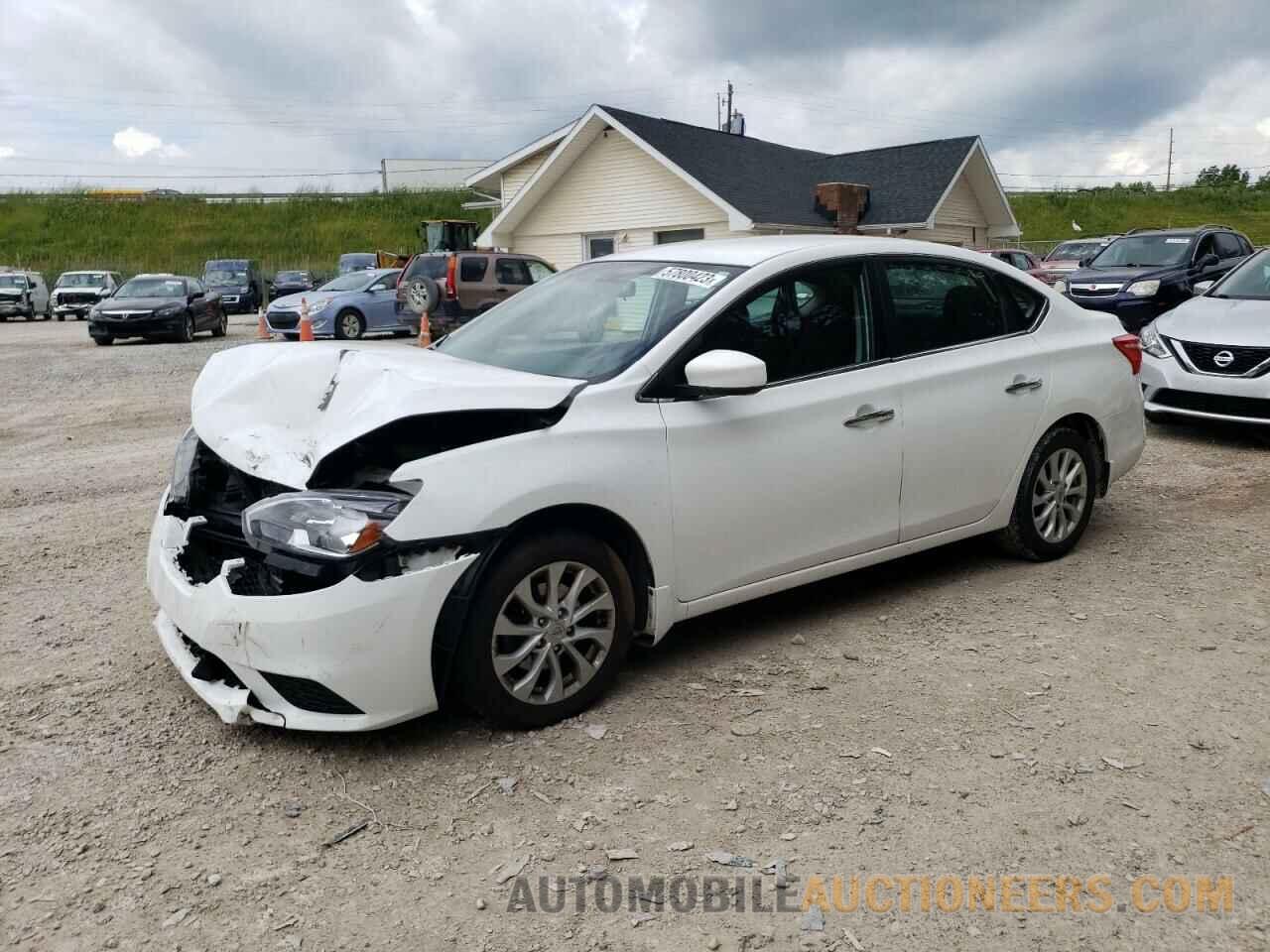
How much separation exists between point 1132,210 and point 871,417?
7282cm

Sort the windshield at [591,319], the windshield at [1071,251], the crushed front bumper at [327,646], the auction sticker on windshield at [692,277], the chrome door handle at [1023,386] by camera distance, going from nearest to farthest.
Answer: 1. the crushed front bumper at [327,646]
2. the windshield at [591,319]
3. the auction sticker on windshield at [692,277]
4. the chrome door handle at [1023,386]
5. the windshield at [1071,251]

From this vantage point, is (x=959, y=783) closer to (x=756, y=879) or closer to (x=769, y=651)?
(x=756, y=879)

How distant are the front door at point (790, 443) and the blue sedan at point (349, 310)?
17443 mm

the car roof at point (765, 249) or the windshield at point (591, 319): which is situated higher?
the car roof at point (765, 249)

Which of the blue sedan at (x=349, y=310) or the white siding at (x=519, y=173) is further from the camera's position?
the white siding at (x=519, y=173)

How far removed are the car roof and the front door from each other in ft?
0.36

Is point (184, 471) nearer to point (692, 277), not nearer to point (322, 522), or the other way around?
point (322, 522)

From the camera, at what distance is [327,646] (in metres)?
3.10

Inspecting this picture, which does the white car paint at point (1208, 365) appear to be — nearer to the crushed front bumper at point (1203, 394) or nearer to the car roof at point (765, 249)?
the crushed front bumper at point (1203, 394)

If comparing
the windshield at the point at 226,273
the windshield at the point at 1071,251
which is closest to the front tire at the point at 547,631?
the windshield at the point at 1071,251

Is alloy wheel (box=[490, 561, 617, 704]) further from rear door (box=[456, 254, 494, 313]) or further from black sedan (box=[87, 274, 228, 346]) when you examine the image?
black sedan (box=[87, 274, 228, 346])

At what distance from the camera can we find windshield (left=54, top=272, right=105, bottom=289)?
31.9 metres

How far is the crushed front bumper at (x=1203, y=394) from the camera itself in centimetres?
800

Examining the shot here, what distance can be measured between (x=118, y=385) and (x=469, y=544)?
12233 mm
